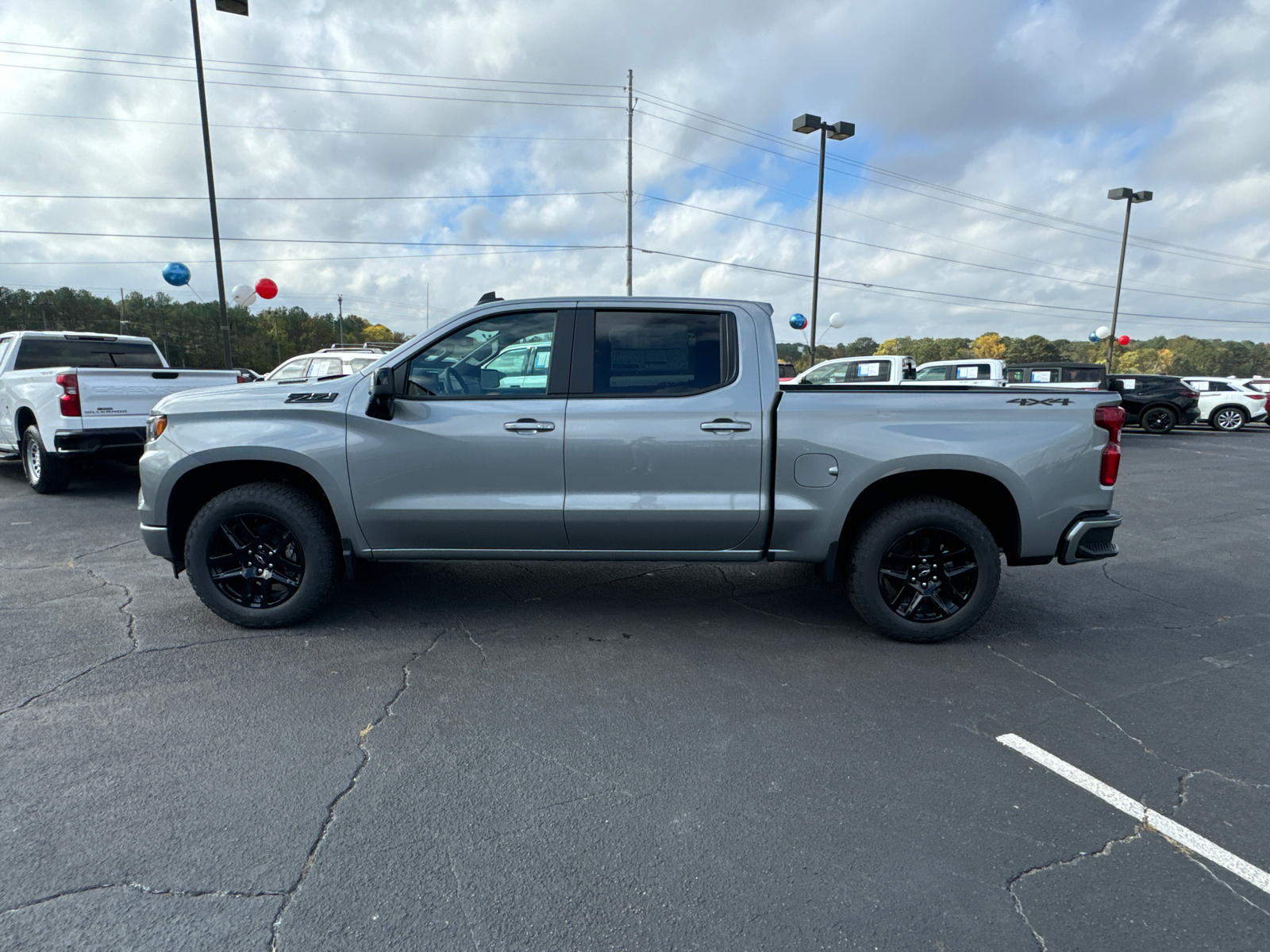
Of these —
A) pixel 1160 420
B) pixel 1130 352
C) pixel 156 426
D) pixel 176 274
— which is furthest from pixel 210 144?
pixel 1130 352

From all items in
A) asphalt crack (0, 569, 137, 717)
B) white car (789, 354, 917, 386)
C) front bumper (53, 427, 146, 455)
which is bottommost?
asphalt crack (0, 569, 137, 717)

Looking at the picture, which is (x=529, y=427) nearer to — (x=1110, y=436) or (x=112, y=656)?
(x=112, y=656)

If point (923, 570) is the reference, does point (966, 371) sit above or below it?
above

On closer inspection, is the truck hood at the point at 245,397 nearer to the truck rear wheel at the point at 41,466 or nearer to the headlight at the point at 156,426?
the headlight at the point at 156,426

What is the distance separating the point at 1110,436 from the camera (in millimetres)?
3951

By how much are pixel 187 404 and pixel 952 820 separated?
4360 mm

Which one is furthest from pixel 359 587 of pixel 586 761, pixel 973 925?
pixel 973 925

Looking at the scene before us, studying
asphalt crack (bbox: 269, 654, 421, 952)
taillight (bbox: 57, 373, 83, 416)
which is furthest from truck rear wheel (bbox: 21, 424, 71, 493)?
asphalt crack (bbox: 269, 654, 421, 952)

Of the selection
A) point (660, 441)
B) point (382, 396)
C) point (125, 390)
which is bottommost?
point (660, 441)

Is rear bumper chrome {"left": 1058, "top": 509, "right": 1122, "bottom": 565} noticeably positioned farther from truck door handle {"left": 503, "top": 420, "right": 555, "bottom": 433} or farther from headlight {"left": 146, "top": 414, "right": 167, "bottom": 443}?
headlight {"left": 146, "top": 414, "right": 167, "bottom": 443}

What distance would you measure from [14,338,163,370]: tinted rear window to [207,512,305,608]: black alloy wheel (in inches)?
268

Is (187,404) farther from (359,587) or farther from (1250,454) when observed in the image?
(1250,454)

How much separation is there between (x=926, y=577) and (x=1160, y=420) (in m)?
20.6

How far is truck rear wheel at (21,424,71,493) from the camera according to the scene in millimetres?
8219
